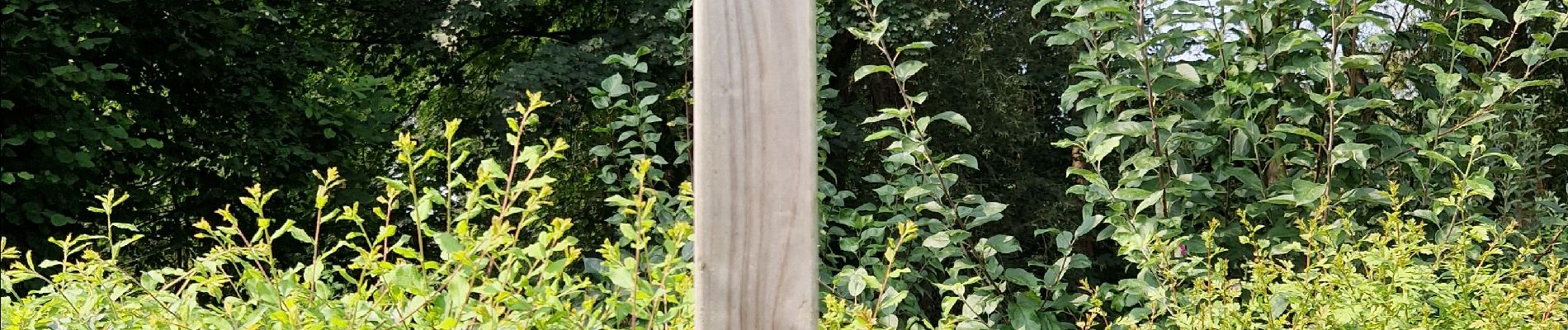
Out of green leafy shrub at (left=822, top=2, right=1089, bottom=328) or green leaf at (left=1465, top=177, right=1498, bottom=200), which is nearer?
green leaf at (left=1465, top=177, right=1498, bottom=200)

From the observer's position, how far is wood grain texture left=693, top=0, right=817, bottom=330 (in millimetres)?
1199

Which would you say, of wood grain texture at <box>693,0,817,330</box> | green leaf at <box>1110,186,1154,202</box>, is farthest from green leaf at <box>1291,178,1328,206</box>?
wood grain texture at <box>693,0,817,330</box>

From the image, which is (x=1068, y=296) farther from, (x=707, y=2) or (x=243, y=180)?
(x=243, y=180)

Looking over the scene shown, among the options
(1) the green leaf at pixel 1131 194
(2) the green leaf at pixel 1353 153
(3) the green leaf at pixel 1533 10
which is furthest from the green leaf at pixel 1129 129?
(3) the green leaf at pixel 1533 10

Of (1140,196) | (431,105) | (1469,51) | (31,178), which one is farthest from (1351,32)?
(431,105)

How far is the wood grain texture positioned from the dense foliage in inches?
20.4

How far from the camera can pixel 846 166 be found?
702cm

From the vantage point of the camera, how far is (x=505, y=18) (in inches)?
307

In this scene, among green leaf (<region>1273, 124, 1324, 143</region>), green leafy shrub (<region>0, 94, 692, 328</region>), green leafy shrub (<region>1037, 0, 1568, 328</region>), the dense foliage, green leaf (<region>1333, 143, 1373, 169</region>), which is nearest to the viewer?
green leafy shrub (<region>0, 94, 692, 328</region>)

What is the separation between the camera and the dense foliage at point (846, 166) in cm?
223

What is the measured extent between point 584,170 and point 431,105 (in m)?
1.83

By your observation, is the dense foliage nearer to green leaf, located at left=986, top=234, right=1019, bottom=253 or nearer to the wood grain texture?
green leaf, located at left=986, top=234, right=1019, bottom=253

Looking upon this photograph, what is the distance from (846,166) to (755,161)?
5.82m

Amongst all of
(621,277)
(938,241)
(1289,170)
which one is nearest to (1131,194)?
(938,241)
